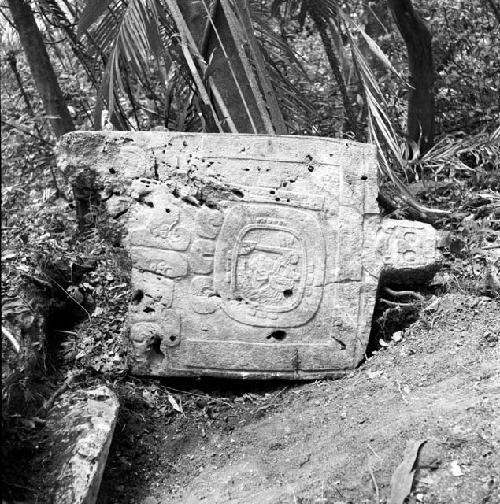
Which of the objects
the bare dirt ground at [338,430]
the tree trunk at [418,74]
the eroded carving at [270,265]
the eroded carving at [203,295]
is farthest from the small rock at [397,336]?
the tree trunk at [418,74]

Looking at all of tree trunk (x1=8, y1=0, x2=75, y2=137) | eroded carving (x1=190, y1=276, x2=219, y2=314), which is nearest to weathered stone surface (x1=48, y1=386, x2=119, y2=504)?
eroded carving (x1=190, y1=276, x2=219, y2=314)

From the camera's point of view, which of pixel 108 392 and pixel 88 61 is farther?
pixel 88 61

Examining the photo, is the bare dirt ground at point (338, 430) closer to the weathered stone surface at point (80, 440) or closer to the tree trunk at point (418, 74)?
the weathered stone surface at point (80, 440)

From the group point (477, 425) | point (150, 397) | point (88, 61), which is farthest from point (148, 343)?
point (88, 61)

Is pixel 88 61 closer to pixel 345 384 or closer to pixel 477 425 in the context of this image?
pixel 345 384

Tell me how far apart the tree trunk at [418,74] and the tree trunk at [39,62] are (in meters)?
2.24

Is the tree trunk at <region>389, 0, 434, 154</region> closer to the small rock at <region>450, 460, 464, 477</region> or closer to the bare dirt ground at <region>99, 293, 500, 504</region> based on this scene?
the bare dirt ground at <region>99, 293, 500, 504</region>

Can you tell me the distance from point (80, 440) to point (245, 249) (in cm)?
109

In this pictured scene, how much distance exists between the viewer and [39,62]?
16.5ft

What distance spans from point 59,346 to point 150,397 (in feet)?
1.57

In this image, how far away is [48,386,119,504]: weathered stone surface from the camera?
253 cm

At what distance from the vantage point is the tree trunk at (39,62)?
496 centimetres

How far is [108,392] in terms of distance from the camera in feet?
10.1

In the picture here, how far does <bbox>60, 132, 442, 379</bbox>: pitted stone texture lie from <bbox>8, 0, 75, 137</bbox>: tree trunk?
1.77 meters
